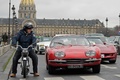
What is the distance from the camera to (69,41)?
15242 mm

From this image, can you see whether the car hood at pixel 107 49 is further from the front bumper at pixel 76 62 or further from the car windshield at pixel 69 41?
the front bumper at pixel 76 62

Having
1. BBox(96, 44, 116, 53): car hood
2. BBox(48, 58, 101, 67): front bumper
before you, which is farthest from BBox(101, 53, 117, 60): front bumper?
BBox(48, 58, 101, 67): front bumper

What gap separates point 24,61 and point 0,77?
3.46 ft

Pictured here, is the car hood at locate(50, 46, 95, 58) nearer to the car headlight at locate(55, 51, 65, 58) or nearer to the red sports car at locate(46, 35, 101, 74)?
the red sports car at locate(46, 35, 101, 74)

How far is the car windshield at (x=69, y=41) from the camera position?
15.0m

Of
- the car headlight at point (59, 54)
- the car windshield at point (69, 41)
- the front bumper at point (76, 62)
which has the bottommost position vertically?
the front bumper at point (76, 62)

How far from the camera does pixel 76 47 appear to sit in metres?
14.4

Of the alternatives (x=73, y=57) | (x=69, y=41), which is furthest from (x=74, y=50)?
(x=69, y=41)

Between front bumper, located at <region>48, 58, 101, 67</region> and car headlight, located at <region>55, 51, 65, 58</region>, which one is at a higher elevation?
car headlight, located at <region>55, 51, 65, 58</region>

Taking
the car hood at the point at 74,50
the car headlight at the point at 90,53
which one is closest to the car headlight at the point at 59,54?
the car hood at the point at 74,50

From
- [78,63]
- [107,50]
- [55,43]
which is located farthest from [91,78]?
[107,50]

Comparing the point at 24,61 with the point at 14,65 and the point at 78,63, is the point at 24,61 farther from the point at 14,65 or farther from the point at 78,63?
the point at 78,63

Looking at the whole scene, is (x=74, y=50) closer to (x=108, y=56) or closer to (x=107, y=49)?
(x=108, y=56)

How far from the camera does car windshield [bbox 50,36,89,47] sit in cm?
1502
